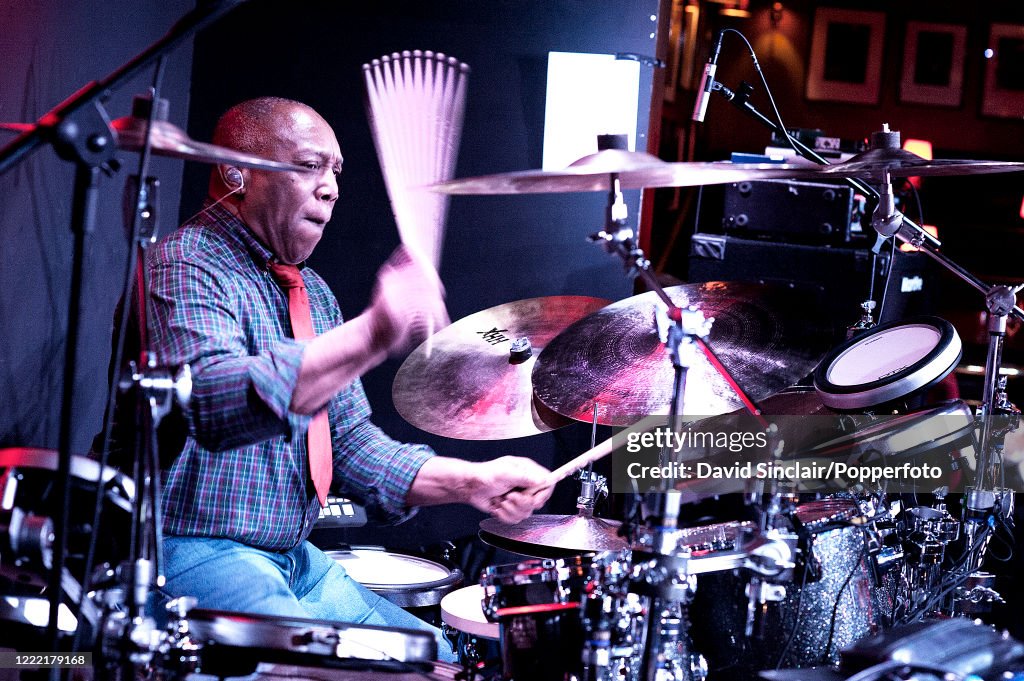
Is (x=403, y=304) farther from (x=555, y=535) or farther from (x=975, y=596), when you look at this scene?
(x=975, y=596)

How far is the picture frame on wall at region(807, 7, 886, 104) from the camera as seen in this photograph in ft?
21.4

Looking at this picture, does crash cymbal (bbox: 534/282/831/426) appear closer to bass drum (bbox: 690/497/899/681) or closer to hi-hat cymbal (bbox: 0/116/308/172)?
bass drum (bbox: 690/497/899/681)

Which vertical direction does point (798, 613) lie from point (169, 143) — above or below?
below

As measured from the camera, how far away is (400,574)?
2.53 metres

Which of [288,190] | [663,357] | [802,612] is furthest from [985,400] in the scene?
[288,190]

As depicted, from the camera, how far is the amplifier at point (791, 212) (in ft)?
11.5

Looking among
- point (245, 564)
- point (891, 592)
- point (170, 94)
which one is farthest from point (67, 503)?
point (170, 94)

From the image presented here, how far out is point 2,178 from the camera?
75.0 inches

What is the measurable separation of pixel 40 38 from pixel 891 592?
215cm

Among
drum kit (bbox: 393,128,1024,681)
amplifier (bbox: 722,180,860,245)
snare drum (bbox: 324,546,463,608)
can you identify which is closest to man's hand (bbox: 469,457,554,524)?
drum kit (bbox: 393,128,1024,681)

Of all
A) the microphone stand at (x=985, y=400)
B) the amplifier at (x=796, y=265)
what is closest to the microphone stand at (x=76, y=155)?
the microphone stand at (x=985, y=400)

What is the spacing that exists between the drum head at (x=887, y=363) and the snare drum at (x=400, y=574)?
97cm

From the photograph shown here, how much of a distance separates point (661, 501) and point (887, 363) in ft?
3.48

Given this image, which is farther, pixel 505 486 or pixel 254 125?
pixel 254 125
